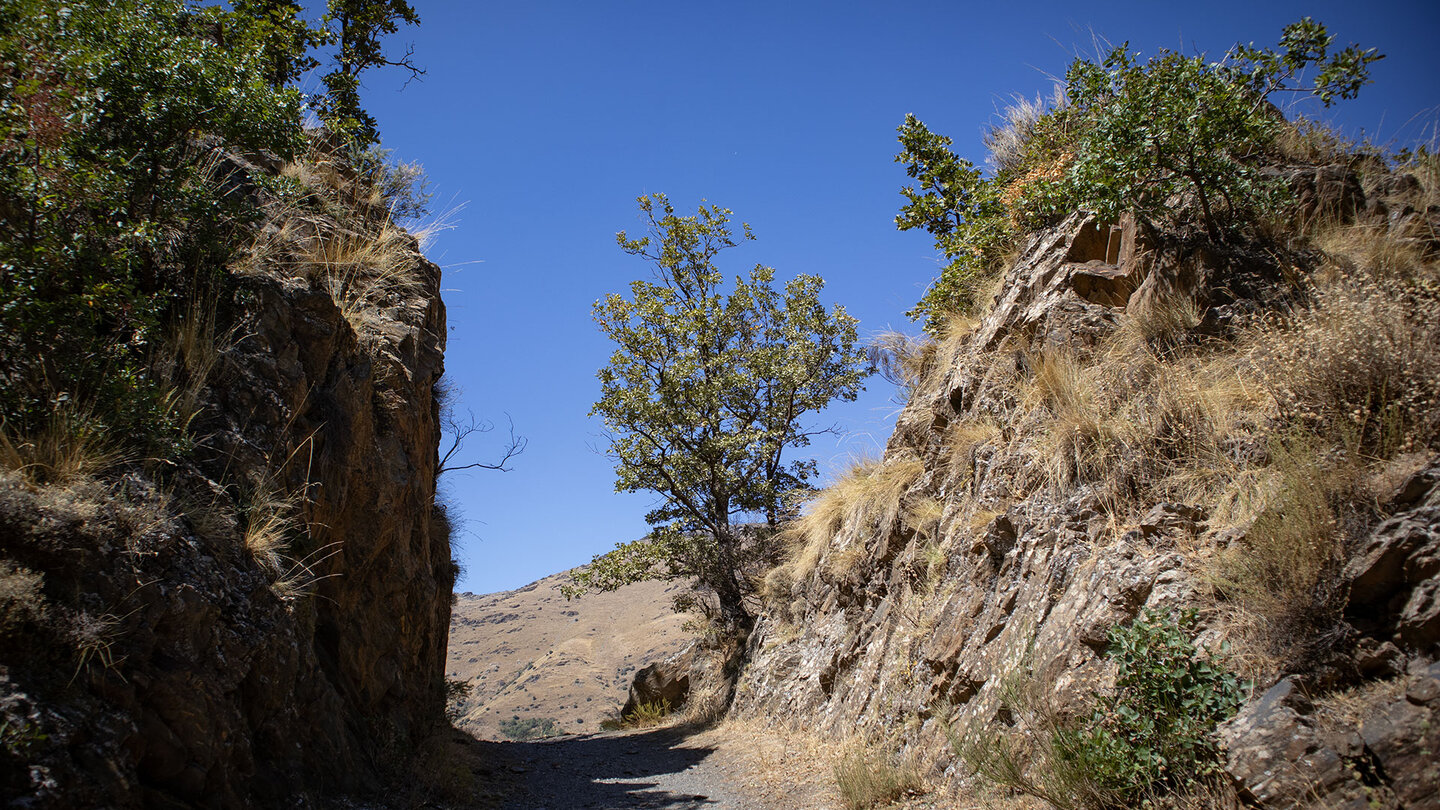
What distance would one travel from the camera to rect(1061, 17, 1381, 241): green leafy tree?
6.15 m

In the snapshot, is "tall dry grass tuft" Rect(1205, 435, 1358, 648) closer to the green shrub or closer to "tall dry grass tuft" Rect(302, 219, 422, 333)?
"tall dry grass tuft" Rect(302, 219, 422, 333)

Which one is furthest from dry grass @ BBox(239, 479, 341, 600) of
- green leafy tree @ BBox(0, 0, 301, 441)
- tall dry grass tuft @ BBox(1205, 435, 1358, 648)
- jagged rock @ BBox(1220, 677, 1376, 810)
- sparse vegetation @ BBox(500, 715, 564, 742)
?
sparse vegetation @ BBox(500, 715, 564, 742)

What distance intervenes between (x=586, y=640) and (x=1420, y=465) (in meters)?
50.5

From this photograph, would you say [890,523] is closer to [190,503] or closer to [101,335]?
[190,503]

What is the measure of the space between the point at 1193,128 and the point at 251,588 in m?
8.41

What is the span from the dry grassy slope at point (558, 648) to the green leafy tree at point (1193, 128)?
1148 inches

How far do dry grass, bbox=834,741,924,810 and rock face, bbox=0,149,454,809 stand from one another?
4.19m

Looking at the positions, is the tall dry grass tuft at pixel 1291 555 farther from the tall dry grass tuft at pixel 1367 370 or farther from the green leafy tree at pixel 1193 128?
the green leafy tree at pixel 1193 128

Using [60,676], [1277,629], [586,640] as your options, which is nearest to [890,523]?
[1277,629]

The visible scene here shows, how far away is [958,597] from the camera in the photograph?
702 cm

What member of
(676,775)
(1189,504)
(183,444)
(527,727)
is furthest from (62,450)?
(527,727)

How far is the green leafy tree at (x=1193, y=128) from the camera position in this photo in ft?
20.2

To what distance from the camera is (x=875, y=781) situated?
19.8ft

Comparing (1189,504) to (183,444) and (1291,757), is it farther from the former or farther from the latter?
(183,444)
